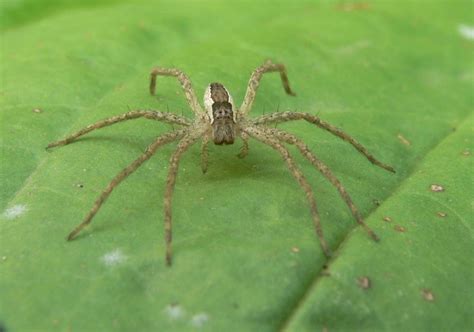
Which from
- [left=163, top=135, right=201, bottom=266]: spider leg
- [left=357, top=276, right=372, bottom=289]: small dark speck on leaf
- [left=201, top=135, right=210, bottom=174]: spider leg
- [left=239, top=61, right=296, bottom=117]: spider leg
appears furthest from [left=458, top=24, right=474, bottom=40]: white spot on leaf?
[left=357, top=276, right=372, bottom=289]: small dark speck on leaf

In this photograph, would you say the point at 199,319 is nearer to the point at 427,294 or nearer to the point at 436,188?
the point at 427,294

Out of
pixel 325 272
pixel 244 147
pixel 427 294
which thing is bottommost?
pixel 244 147

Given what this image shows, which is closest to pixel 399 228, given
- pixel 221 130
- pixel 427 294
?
pixel 427 294

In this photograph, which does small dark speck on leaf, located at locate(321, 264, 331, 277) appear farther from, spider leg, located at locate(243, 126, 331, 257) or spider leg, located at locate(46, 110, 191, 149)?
spider leg, located at locate(46, 110, 191, 149)

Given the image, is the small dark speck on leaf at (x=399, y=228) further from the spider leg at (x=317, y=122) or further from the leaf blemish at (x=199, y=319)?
the leaf blemish at (x=199, y=319)

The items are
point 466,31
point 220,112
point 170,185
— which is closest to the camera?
point 170,185

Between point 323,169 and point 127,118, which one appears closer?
point 323,169

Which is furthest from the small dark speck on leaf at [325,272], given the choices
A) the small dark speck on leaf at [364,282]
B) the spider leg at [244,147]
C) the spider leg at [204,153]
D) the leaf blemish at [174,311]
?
the spider leg at [244,147]
